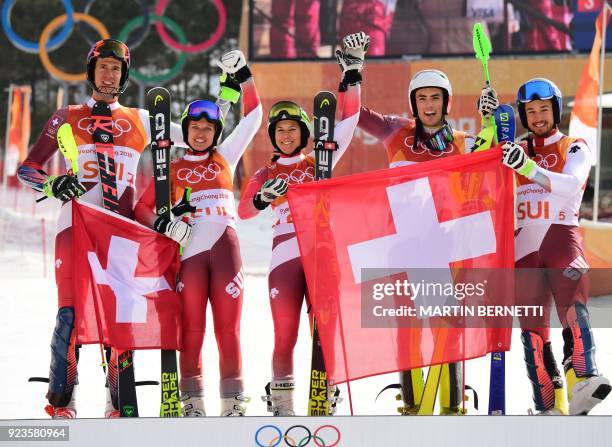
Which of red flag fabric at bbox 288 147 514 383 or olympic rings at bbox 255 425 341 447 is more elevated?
red flag fabric at bbox 288 147 514 383

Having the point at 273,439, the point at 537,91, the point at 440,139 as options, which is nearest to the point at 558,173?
the point at 537,91

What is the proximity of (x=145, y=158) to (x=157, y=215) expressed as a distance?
26584 mm

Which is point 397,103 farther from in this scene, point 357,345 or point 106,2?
point 357,345

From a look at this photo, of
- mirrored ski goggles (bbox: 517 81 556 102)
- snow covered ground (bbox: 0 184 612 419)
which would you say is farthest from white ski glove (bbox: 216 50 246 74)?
snow covered ground (bbox: 0 184 612 419)

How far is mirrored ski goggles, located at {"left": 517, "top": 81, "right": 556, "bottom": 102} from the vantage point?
16.1ft

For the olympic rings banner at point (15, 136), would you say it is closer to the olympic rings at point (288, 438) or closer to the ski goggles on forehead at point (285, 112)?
the ski goggles on forehead at point (285, 112)

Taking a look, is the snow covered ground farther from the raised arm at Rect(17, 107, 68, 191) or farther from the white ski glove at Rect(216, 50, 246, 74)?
the white ski glove at Rect(216, 50, 246, 74)

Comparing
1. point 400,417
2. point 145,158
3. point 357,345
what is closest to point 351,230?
point 357,345

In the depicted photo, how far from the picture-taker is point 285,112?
5012 mm

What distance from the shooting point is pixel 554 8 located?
65.8ft

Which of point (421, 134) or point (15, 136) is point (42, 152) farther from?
point (15, 136)

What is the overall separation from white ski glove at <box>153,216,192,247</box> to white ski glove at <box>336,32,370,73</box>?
1.10 m

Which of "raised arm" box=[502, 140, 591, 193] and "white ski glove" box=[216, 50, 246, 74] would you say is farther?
"white ski glove" box=[216, 50, 246, 74]

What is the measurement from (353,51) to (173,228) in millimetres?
1204
